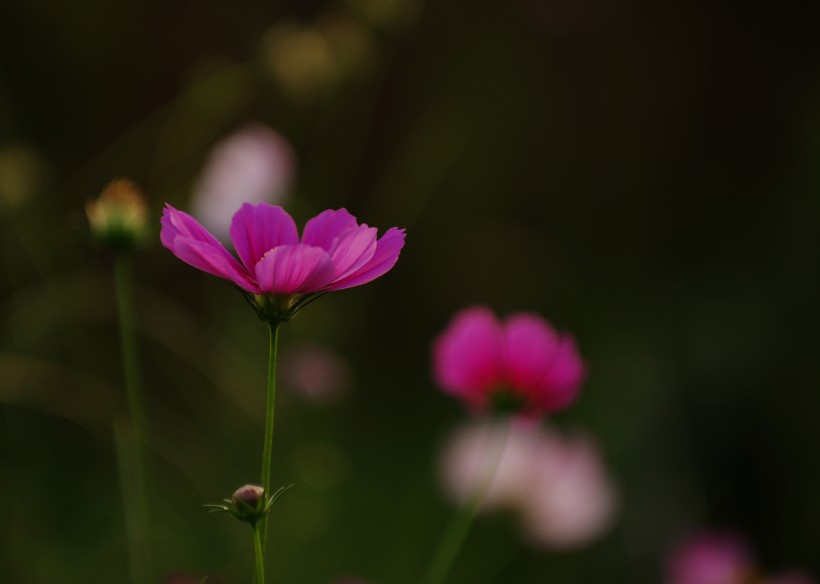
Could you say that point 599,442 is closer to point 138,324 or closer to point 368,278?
point 138,324

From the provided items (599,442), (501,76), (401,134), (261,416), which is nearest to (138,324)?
(261,416)

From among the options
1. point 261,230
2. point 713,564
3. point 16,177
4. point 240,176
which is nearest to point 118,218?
point 261,230

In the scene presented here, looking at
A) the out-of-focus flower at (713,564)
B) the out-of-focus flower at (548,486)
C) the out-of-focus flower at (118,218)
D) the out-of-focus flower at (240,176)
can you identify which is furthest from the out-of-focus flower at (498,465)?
the out-of-focus flower at (118,218)

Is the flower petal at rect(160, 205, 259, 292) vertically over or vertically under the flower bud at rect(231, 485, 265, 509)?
over

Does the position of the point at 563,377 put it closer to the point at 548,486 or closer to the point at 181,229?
the point at 181,229

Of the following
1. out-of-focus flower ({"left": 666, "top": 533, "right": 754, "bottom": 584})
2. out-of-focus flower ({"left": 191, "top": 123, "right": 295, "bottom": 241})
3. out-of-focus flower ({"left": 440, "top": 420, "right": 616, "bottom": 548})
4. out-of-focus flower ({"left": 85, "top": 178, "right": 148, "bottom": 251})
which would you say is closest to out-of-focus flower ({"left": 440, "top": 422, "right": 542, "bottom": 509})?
out-of-focus flower ({"left": 440, "top": 420, "right": 616, "bottom": 548})

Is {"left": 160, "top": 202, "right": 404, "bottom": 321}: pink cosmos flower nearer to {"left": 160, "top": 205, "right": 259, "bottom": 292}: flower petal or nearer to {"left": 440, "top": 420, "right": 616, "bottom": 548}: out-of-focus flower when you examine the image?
{"left": 160, "top": 205, "right": 259, "bottom": 292}: flower petal
